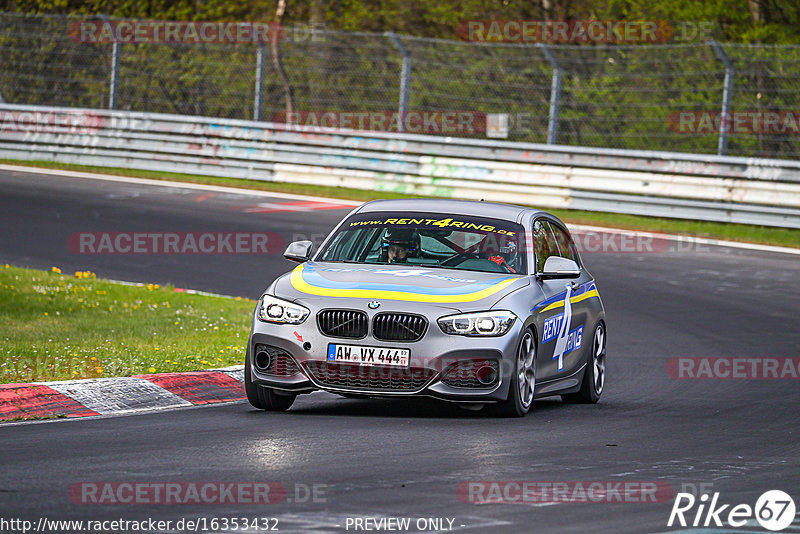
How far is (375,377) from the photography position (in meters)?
8.91

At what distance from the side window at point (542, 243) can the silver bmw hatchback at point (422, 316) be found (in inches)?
1.3

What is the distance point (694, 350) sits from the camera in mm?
13328

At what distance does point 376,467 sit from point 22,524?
81.8 inches

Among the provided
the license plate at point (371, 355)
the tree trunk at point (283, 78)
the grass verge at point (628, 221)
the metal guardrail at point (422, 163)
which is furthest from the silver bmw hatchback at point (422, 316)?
the tree trunk at point (283, 78)

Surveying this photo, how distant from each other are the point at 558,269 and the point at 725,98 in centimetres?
1293

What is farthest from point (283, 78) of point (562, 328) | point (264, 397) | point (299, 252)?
point (264, 397)

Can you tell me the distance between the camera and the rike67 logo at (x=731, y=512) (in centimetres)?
625

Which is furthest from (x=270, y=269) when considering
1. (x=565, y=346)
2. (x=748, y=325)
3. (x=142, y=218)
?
(x=565, y=346)

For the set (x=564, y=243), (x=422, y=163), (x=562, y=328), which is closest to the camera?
(x=562, y=328)

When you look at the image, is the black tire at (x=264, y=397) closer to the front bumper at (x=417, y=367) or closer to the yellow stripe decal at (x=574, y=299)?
the front bumper at (x=417, y=367)

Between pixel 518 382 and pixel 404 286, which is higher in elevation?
pixel 404 286

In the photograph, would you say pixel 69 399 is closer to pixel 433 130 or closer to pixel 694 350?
pixel 694 350

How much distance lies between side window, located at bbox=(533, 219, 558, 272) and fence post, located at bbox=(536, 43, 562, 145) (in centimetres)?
1258

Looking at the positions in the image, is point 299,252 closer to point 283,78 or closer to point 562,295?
point 562,295
